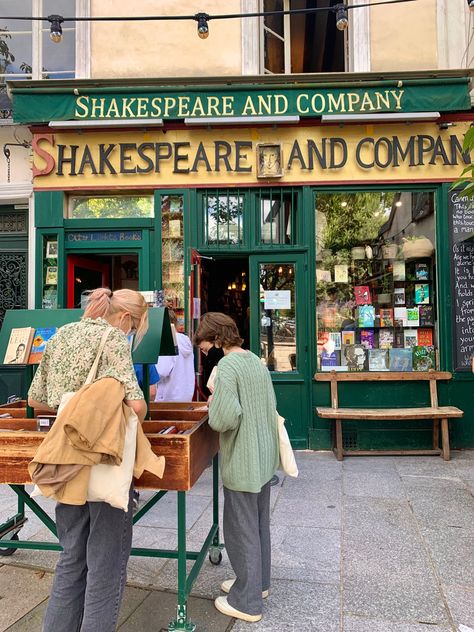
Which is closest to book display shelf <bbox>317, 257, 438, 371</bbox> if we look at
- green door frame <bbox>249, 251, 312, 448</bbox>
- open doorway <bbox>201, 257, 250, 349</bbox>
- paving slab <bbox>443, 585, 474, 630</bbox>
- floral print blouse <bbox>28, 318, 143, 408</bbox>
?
green door frame <bbox>249, 251, 312, 448</bbox>

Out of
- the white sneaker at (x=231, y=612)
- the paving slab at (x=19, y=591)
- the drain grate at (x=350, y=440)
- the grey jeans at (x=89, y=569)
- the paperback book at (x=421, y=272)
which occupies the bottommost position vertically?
the paving slab at (x=19, y=591)

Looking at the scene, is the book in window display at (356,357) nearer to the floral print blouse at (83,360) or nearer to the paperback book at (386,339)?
the paperback book at (386,339)

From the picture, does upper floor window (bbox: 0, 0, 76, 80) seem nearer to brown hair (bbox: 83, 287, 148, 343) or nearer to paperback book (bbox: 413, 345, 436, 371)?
brown hair (bbox: 83, 287, 148, 343)

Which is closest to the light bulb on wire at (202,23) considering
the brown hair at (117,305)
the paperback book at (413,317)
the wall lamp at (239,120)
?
the wall lamp at (239,120)

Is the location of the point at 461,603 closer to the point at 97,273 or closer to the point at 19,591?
the point at 19,591

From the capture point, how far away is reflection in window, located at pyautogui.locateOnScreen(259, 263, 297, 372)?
22.1 ft

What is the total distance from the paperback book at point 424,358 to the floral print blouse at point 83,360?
17.0 ft

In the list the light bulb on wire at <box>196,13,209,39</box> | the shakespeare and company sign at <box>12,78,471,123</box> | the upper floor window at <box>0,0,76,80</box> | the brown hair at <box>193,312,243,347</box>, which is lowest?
the brown hair at <box>193,312,243,347</box>

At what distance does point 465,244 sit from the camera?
6543mm

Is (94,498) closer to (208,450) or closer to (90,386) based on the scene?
(90,386)

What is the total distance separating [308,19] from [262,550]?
316 inches

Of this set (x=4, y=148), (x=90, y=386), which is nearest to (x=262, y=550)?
(x=90, y=386)

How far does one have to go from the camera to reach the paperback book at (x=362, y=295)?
6859mm

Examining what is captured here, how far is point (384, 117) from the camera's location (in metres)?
6.44
